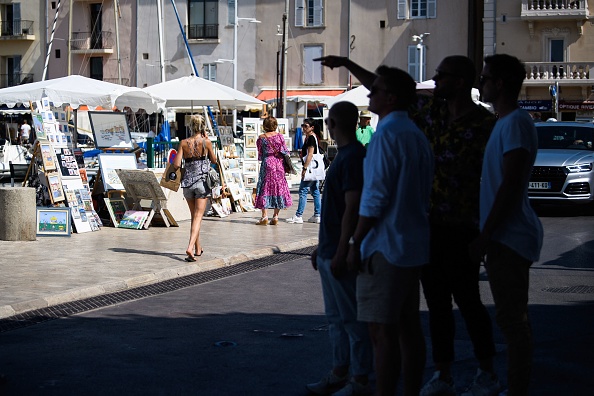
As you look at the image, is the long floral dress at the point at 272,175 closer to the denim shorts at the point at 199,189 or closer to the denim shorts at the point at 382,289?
Answer: the denim shorts at the point at 199,189

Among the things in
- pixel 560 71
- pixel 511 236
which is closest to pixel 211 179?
pixel 511 236

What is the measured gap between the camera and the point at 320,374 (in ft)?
21.4

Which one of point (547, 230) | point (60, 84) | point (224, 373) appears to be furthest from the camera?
point (60, 84)

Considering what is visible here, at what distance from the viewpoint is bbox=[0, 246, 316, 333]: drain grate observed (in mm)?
8711

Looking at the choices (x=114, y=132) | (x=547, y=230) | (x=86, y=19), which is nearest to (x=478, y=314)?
(x=547, y=230)

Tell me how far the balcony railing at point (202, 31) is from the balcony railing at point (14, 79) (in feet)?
34.7

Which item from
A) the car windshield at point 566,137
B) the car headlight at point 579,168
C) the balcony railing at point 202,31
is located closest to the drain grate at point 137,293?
the car headlight at point 579,168

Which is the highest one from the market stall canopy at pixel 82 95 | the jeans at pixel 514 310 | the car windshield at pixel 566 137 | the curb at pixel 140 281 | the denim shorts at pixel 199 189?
the market stall canopy at pixel 82 95

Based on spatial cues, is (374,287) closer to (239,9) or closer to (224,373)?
(224,373)

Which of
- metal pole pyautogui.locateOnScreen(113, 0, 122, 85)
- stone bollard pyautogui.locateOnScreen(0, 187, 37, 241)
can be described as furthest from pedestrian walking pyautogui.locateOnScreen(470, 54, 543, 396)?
metal pole pyautogui.locateOnScreen(113, 0, 122, 85)

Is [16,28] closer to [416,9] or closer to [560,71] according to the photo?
[416,9]

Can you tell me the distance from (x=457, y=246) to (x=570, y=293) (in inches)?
189

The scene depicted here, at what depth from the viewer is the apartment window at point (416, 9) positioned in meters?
49.7

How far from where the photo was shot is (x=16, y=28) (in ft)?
189
